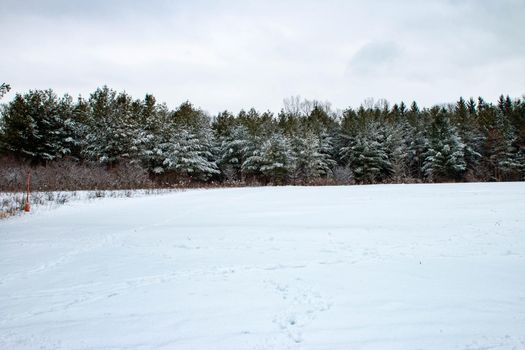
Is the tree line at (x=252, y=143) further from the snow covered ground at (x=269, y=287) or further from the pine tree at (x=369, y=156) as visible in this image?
the snow covered ground at (x=269, y=287)

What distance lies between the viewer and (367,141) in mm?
40250

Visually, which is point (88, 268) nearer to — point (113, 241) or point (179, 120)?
point (113, 241)

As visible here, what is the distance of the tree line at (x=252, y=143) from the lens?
112 ft

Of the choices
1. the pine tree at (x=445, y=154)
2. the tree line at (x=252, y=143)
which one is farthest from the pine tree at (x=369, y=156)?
the pine tree at (x=445, y=154)

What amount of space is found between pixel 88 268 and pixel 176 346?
3.39m

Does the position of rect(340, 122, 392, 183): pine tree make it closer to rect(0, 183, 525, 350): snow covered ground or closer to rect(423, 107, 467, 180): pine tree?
rect(423, 107, 467, 180): pine tree

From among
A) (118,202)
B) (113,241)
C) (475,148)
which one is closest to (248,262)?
(113,241)

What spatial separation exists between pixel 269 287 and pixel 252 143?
3564cm

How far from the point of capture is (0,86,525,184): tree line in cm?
3403

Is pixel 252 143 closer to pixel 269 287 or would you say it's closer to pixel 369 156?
pixel 369 156

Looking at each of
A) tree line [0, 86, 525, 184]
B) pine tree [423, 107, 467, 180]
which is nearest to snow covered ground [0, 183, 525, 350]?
tree line [0, 86, 525, 184]

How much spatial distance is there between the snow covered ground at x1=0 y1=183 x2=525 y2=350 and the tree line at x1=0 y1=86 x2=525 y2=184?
2549 centimetres

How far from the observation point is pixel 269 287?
441cm

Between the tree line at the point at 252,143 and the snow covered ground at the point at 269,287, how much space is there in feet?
83.6
